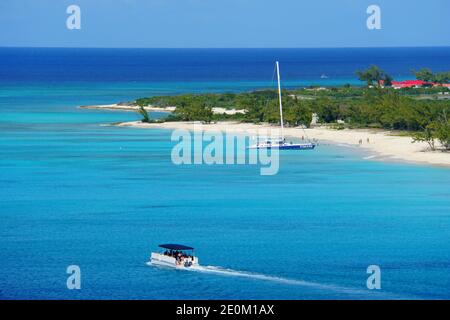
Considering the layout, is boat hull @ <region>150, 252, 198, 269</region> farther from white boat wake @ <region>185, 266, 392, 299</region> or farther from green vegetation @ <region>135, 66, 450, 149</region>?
green vegetation @ <region>135, 66, 450, 149</region>

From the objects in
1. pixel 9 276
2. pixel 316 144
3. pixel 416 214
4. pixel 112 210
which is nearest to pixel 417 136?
pixel 316 144

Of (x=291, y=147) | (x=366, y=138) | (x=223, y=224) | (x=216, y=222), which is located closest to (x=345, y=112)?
(x=366, y=138)

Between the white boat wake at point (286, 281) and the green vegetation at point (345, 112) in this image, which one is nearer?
the white boat wake at point (286, 281)

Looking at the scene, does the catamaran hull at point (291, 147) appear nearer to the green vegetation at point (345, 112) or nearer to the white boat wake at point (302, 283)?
the green vegetation at point (345, 112)

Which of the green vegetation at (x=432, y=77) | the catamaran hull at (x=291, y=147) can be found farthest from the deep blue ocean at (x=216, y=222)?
the green vegetation at (x=432, y=77)

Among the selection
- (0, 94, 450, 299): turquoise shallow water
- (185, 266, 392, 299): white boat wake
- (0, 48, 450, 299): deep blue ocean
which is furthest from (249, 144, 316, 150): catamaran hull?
(185, 266, 392, 299): white boat wake

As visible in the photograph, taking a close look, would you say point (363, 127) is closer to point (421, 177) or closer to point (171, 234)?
point (421, 177)

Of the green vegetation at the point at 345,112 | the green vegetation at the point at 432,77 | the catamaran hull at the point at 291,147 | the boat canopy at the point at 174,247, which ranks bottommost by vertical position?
the boat canopy at the point at 174,247

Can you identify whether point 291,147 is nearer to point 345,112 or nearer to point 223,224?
point 345,112
